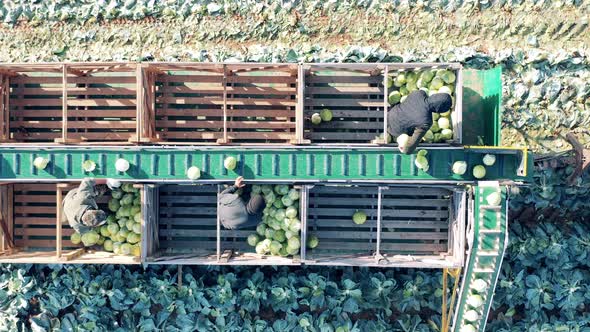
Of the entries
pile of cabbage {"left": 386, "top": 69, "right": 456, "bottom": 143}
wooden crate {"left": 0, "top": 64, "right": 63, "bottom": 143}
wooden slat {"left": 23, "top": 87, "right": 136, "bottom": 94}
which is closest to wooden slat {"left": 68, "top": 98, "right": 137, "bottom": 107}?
wooden slat {"left": 23, "top": 87, "right": 136, "bottom": 94}

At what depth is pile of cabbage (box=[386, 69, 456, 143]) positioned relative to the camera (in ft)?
22.0

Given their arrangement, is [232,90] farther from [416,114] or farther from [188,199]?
[416,114]

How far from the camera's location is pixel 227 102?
283 inches

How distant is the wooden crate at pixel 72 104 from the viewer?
282 inches

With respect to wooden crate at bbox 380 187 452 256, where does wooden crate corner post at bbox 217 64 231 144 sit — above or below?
above

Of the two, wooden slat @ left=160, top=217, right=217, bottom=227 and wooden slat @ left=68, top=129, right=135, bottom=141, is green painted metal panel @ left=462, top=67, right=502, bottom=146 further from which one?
wooden slat @ left=68, top=129, right=135, bottom=141

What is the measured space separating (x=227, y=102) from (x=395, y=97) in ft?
8.47

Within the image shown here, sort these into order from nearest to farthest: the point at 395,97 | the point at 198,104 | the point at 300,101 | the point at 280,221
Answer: the point at 300,101
the point at 280,221
the point at 395,97
the point at 198,104

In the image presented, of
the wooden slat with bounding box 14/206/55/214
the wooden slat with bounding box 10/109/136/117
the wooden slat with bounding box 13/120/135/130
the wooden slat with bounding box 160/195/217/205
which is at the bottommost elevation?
the wooden slat with bounding box 14/206/55/214

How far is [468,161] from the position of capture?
6.34 meters

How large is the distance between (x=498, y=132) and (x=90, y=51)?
714 centimetres

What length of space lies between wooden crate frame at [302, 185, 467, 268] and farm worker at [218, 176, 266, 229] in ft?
3.23

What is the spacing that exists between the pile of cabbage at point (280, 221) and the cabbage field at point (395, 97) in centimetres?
112

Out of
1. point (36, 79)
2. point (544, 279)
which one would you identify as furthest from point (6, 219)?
point (544, 279)
